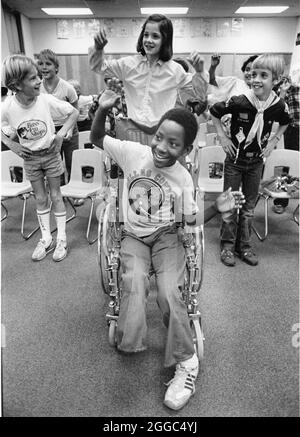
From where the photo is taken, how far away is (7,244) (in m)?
2.70

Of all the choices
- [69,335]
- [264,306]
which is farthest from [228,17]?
[69,335]

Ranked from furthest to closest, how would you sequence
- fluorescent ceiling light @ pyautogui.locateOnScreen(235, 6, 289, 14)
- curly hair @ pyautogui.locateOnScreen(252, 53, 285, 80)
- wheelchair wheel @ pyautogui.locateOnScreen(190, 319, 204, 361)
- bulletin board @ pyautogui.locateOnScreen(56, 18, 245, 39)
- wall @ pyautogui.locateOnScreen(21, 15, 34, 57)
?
bulletin board @ pyautogui.locateOnScreen(56, 18, 245, 39) → wall @ pyautogui.locateOnScreen(21, 15, 34, 57) → fluorescent ceiling light @ pyautogui.locateOnScreen(235, 6, 289, 14) → curly hair @ pyautogui.locateOnScreen(252, 53, 285, 80) → wheelchair wheel @ pyautogui.locateOnScreen(190, 319, 204, 361)

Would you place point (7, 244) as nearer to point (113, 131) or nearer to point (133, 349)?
point (113, 131)

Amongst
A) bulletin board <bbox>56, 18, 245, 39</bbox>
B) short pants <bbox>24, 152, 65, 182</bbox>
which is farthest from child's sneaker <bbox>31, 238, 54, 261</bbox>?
bulletin board <bbox>56, 18, 245, 39</bbox>

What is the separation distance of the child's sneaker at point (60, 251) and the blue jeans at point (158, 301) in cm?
111

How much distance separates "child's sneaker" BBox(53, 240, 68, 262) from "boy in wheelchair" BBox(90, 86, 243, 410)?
105 centimetres

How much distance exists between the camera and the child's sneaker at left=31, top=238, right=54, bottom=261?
2.46m

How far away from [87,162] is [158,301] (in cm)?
180

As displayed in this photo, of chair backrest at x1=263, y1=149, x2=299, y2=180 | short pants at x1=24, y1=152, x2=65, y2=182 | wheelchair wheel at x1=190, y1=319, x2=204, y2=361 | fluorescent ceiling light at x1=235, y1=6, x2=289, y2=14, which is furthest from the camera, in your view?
fluorescent ceiling light at x1=235, y1=6, x2=289, y2=14

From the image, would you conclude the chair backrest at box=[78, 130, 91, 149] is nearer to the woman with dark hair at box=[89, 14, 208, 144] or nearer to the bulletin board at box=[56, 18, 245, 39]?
the woman with dark hair at box=[89, 14, 208, 144]

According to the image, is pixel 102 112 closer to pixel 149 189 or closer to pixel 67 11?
pixel 149 189

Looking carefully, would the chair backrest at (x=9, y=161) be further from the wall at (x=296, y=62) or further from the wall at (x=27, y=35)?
the wall at (x=27, y=35)

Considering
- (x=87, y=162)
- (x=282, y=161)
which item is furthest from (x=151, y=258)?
(x=282, y=161)

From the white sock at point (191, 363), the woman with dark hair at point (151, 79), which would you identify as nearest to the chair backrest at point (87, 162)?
the woman with dark hair at point (151, 79)
